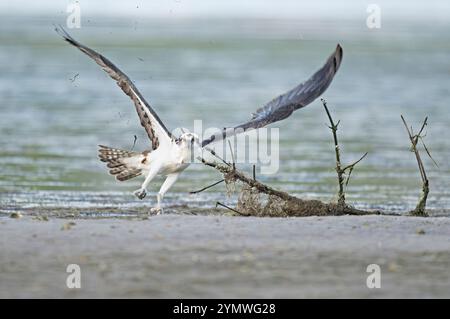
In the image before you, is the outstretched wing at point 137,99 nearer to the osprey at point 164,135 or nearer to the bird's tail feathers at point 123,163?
the osprey at point 164,135

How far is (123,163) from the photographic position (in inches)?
557

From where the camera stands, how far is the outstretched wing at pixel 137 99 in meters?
12.9

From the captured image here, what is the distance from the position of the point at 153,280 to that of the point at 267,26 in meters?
73.4

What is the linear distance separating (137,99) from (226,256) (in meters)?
A: 2.70

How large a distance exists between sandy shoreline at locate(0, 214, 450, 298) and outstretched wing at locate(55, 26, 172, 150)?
1.06 meters

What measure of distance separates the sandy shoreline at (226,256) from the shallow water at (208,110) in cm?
328

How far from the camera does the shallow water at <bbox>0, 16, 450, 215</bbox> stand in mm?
17312

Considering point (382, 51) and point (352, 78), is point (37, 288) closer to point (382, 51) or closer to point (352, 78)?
point (352, 78)

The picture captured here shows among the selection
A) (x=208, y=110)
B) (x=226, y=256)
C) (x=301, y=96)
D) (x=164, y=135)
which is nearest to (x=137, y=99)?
(x=164, y=135)

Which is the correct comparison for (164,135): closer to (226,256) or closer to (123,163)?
(123,163)
